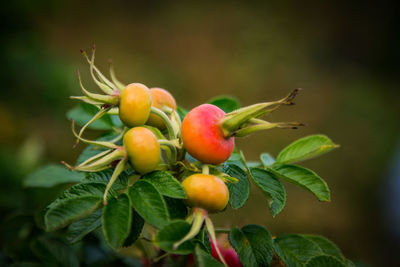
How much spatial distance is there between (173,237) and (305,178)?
37 centimetres

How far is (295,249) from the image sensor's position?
843 mm

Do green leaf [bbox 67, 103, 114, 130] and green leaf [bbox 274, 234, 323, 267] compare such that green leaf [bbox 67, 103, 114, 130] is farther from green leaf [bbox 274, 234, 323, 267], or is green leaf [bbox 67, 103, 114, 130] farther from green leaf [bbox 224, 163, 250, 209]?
green leaf [bbox 274, 234, 323, 267]

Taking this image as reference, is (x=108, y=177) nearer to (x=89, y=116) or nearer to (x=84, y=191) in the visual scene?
(x=84, y=191)

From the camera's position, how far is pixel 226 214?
3.18 m

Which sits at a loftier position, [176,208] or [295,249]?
[176,208]

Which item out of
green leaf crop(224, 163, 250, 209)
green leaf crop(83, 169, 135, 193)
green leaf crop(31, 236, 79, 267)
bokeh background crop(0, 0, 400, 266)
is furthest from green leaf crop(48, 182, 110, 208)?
bokeh background crop(0, 0, 400, 266)

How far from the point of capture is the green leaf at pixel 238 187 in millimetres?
779

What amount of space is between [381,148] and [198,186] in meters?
4.71

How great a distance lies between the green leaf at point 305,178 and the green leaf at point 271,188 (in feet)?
0.10

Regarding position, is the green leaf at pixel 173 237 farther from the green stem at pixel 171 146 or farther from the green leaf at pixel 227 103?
the green leaf at pixel 227 103

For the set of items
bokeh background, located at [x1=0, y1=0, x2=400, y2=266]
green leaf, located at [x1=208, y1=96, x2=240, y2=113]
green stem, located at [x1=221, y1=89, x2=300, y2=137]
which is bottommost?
bokeh background, located at [x1=0, y1=0, x2=400, y2=266]

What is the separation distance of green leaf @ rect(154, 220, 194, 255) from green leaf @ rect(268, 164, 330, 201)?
307 mm

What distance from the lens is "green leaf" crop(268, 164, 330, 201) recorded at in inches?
31.4

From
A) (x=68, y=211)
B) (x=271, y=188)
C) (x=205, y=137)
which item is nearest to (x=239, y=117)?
(x=205, y=137)
